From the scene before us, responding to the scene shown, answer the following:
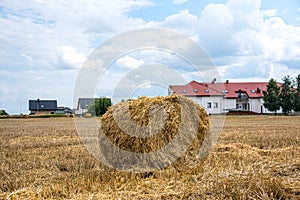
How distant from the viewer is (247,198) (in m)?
4.70

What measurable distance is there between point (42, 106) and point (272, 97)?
2166 inches

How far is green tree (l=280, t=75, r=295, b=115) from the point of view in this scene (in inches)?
2178

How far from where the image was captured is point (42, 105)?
291 ft

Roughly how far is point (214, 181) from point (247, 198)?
866mm

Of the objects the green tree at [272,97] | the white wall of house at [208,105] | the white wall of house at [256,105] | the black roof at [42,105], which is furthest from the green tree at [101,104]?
the black roof at [42,105]

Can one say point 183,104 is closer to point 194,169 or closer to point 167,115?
point 167,115

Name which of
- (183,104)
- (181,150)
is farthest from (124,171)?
(183,104)

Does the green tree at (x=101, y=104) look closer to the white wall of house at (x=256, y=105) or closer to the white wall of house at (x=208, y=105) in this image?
the white wall of house at (x=208, y=105)

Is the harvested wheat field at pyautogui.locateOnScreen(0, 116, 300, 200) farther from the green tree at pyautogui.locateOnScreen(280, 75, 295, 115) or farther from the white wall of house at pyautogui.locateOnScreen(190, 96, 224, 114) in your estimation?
the green tree at pyautogui.locateOnScreen(280, 75, 295, 115)

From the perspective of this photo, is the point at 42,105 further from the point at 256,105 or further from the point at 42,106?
the point at 256,105

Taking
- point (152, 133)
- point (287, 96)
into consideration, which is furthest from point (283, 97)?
point (152, 133)

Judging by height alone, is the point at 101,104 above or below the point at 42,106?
above

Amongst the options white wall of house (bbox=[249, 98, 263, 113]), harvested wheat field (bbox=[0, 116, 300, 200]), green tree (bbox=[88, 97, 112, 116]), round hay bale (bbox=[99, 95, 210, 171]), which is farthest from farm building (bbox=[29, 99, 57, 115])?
round hay bale (bbox=[99, 95, 210, 171])

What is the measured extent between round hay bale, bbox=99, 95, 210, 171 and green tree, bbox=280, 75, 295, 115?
51762 mm
